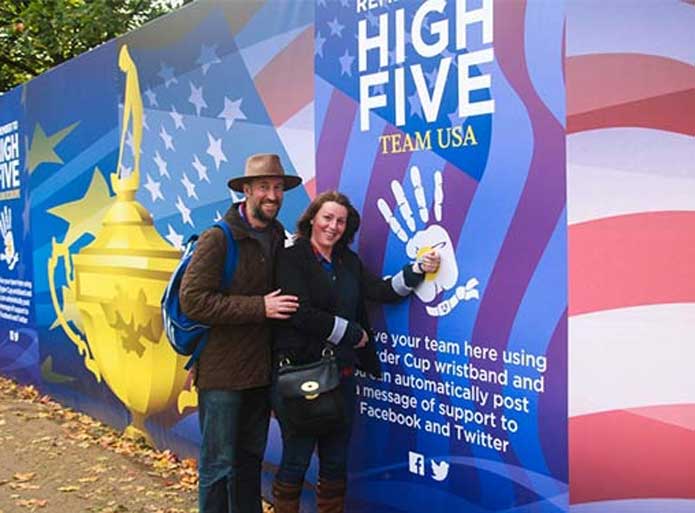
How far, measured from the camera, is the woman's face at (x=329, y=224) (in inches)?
151

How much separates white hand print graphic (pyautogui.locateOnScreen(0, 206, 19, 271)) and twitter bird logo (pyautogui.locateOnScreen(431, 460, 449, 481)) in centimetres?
610

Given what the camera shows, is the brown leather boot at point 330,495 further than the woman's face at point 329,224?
Yes

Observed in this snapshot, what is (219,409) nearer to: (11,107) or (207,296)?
(207,296)

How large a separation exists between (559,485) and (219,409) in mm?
1595

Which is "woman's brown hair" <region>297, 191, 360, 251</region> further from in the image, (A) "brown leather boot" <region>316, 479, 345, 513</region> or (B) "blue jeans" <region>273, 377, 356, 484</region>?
(A) "brown leather boot" <region>316, 479, 345, 513</region>

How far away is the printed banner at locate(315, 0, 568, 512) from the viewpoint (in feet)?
11.0

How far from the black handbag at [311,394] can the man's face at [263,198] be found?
0.70m

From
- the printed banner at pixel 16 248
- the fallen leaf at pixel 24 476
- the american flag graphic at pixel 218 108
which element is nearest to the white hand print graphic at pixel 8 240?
the printed banner at pixel 16 248

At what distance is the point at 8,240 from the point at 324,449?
19.7 ft

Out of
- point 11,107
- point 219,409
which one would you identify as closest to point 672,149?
point 219,409

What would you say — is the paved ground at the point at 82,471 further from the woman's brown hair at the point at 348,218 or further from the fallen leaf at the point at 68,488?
the woman's brown hair at the point at 348,218

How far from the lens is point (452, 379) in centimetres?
377

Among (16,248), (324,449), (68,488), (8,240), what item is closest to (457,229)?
(324,449)

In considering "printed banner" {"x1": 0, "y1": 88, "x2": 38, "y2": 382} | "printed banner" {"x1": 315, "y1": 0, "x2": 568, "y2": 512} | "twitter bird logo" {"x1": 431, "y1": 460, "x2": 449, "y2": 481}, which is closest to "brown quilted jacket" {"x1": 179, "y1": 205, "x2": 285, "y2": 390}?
"printed banner" {"x1": 315, "y1": 0, "x2": 568, "y2": 512}
